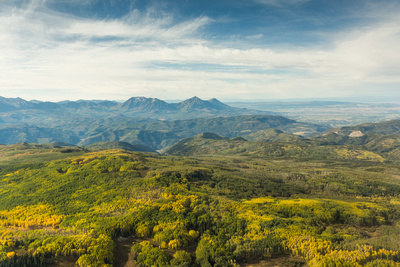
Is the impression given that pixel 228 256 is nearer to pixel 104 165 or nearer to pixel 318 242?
pixel 318 242

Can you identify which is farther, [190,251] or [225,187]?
[225,187]

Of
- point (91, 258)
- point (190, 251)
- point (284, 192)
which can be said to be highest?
point (91, 258)

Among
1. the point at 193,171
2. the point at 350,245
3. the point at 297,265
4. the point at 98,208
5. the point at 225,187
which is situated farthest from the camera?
the point at 193,171

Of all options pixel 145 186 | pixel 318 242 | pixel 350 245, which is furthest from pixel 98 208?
pixel 350 245

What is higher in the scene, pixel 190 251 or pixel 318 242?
pixel 318 242

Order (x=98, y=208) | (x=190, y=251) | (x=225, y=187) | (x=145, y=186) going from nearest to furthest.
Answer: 1. (x=190, y=251)
2. (x=98, y=208)
3. (x=145, y=186)
4. (x=225, y=187)

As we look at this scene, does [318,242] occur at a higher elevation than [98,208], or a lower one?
higher

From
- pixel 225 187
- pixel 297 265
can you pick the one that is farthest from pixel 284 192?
pixel 297 265

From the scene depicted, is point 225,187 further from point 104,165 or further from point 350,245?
point 104,165

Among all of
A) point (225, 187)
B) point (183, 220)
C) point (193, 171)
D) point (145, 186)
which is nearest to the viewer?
point (183, 220)
